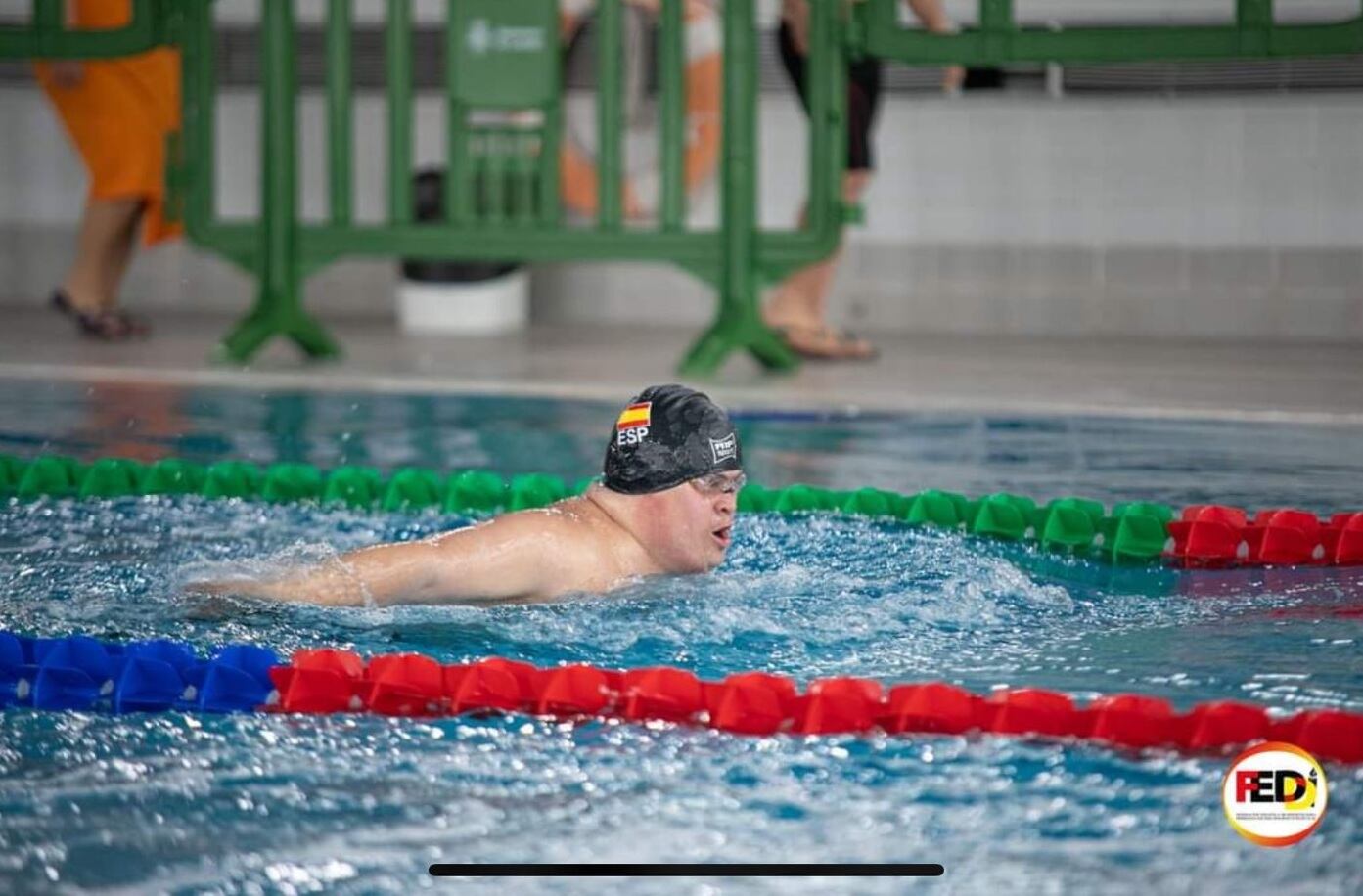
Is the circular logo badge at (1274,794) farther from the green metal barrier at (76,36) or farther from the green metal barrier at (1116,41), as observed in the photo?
the green metal barrier at (76,36)

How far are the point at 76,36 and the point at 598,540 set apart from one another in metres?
4.96

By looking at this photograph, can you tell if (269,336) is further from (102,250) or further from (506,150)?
(506,150)

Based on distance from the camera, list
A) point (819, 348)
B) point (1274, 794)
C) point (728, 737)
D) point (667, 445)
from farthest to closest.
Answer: point (819, 348), point (667, 445), point (728, 737), point (1274, 794)

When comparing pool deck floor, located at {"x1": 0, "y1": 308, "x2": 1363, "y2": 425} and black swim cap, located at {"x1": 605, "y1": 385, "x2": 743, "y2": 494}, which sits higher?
black swim cap, located at {"x1": 605, "y1": 385, "x2": 743, "y2": 494}

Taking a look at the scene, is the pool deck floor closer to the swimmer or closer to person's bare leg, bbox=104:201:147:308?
person's bare leg, bbox=104:201:147:308

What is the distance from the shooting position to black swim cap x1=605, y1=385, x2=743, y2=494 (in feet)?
13.6

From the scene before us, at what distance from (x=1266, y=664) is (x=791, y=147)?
713 cm

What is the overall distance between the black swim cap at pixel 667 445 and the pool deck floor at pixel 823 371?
10.7ft

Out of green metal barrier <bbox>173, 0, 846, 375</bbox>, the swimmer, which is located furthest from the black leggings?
the swimmer

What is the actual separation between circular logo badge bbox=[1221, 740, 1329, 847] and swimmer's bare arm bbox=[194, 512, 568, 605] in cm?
145

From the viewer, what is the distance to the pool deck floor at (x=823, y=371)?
297 inches

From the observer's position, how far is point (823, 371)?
28.2 feet

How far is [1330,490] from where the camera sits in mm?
5914

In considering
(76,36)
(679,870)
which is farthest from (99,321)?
(679,870)
